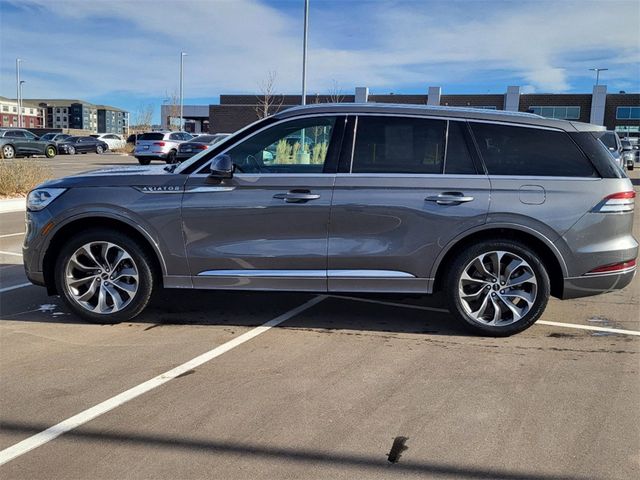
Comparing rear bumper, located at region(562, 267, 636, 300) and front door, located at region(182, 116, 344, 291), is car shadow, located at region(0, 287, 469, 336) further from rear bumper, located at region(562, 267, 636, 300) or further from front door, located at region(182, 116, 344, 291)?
rear bumper, located at region(562, 267, 636, 300)

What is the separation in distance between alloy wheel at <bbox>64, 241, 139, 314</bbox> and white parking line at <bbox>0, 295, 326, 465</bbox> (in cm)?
105

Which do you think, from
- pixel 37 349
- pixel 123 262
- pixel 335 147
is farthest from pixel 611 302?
pixel 37 349

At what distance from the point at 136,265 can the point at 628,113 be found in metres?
Answer: 63.4

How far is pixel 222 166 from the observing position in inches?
183

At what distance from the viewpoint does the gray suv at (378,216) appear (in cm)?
468

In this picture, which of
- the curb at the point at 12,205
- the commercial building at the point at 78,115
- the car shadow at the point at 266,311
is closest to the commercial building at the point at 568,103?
the curb at the point at 12,205

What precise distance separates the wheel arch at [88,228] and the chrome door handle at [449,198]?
2346mm

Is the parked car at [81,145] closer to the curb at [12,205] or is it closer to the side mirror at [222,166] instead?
the curb at [12,205]

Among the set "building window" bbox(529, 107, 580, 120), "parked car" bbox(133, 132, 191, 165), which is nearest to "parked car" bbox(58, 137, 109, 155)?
"parked car" bbox(133, 132, 191, 165)

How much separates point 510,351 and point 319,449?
2.15 meters

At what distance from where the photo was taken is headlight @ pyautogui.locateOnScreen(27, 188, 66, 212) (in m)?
4.96

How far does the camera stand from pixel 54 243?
505 cm

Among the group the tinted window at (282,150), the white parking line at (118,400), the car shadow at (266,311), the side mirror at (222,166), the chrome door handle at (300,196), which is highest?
the tinted window at (282,150)

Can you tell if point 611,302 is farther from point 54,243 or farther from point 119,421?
point 54,243
